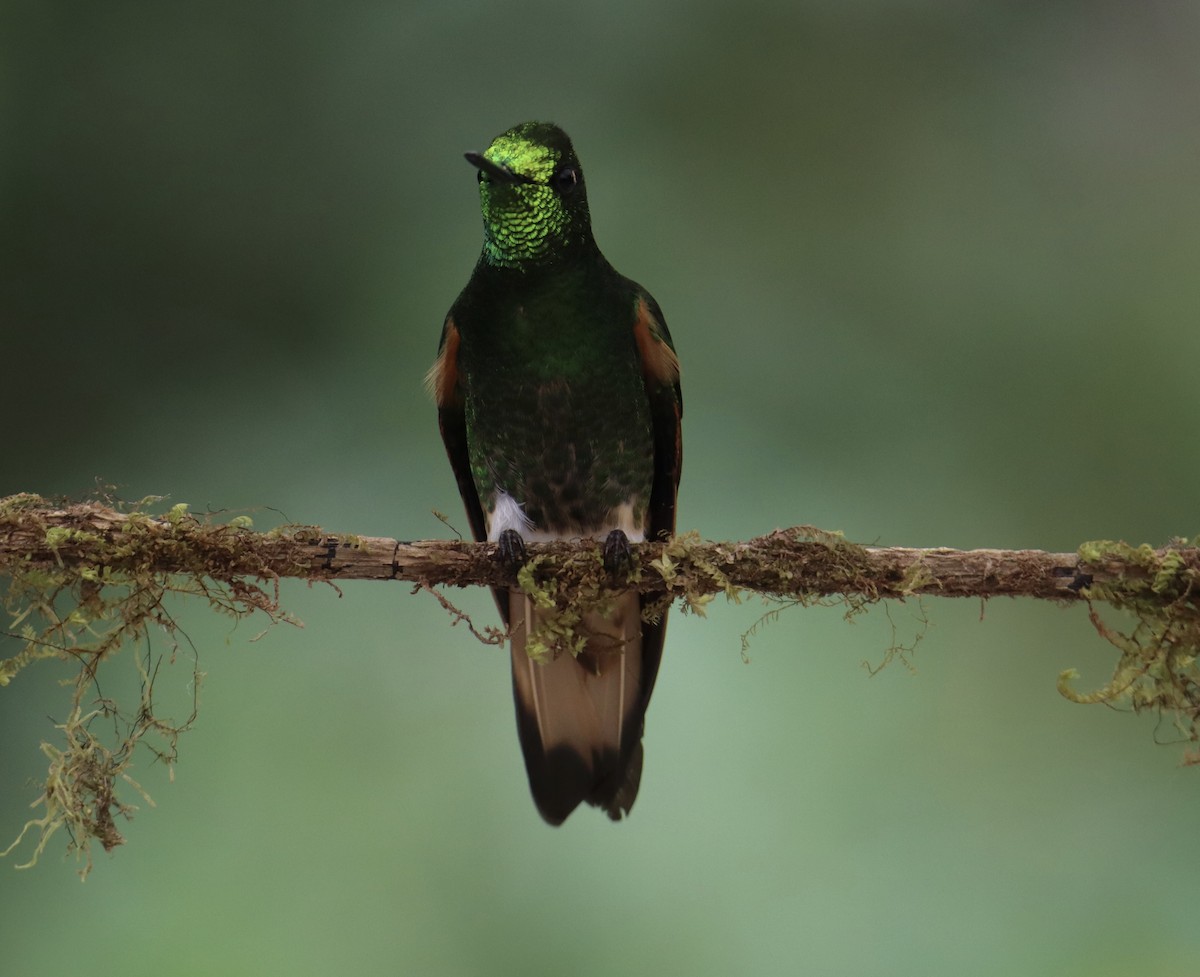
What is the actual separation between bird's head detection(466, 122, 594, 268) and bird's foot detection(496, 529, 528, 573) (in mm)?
753

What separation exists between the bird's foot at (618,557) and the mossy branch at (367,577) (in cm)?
12

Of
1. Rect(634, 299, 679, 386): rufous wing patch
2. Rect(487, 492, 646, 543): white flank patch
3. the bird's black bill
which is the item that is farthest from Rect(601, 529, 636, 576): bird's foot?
the bird's black bill

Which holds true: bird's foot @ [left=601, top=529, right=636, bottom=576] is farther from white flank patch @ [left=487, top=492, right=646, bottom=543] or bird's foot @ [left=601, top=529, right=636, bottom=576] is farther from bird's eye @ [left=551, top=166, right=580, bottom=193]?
bird's eye @ [left=551, top=166, right=580, bottom=193]

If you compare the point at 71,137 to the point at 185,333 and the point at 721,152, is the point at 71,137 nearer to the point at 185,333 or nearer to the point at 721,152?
the point at 185,333

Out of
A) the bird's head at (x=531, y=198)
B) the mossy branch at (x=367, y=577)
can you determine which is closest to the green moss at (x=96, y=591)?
the mossy branch at (x=367, y=577)

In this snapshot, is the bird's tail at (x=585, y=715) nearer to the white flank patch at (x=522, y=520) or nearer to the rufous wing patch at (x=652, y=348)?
the white flank patch at (x=522, y=520)

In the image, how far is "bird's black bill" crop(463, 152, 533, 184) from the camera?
102 inches

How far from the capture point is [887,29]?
158 inches

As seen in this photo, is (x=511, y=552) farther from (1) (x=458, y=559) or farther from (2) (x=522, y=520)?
(2) (x=522, y=520)

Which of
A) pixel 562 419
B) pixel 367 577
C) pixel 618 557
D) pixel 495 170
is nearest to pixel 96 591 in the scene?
pixel 367 577

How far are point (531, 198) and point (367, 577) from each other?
1102 millimetres

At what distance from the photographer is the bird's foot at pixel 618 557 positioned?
92.6 inches

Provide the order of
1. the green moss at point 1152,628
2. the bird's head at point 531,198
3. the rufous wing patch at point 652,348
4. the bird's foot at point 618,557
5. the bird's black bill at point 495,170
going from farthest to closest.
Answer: the rufous wing patch at point 652,348 → the bird's head at point 531,198 → the bird's black bill at point 495,170 → the bird's foot at point 618,557 → the green moss at point 1152,628

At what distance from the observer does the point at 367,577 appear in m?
2.14
